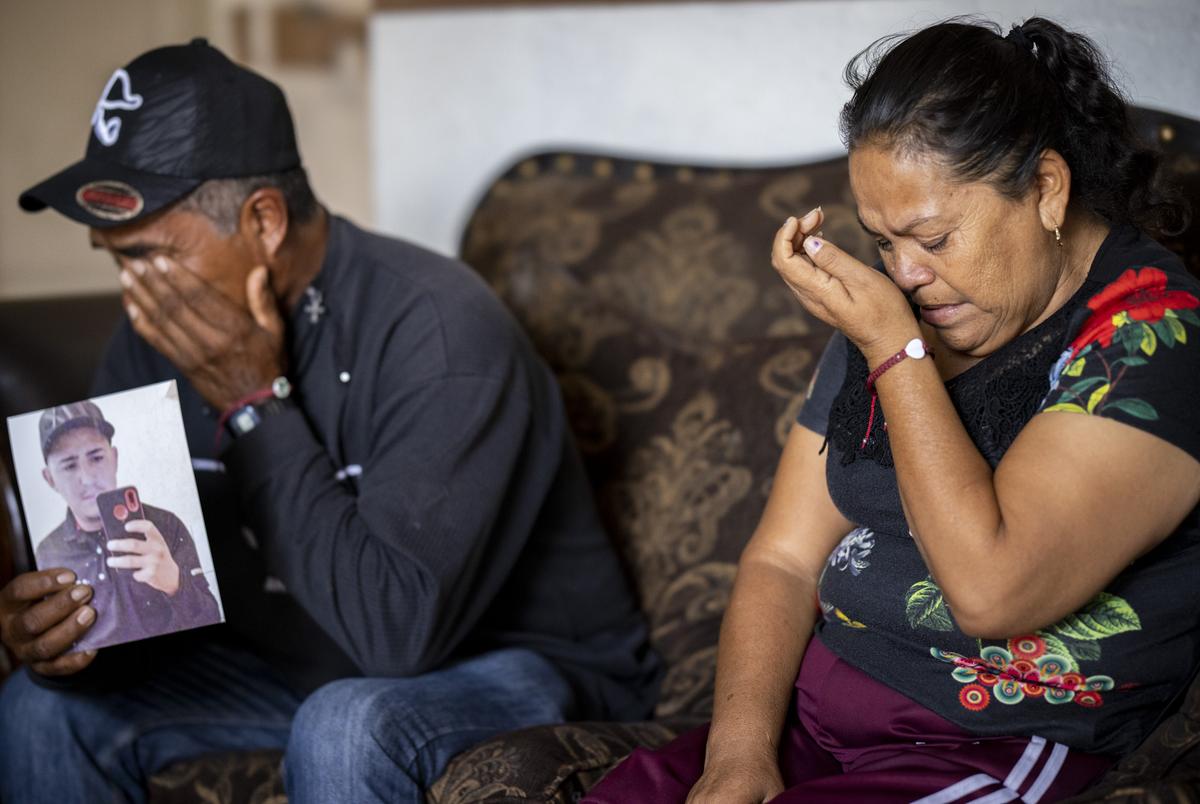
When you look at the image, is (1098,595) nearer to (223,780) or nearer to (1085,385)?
(1085,385)

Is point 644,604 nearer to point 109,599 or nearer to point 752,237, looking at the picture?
point 752,237

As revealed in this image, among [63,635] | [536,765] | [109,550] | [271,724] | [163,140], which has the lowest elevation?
[271,724]

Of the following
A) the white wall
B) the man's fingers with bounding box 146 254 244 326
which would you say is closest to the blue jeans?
the man's fingers with bounding box 146 254 244 326

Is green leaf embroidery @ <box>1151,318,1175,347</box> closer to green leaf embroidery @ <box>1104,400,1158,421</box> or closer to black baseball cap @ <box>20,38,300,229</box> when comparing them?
green leaf embroidery @ <box>1104,400,1158,421</box>

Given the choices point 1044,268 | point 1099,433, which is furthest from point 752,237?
point 1099,433

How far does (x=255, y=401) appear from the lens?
1.55 m

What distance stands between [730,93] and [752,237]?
0.47 meters

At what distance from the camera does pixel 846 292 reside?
1.16 m

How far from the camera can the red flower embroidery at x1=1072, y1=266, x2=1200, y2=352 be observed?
1.12 metres

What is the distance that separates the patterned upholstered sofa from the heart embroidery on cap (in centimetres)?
51

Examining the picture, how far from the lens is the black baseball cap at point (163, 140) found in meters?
1.59

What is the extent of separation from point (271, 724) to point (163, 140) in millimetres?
813

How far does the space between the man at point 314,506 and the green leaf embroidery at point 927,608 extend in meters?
0.54

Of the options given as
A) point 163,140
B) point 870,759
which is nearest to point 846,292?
point 870,759
